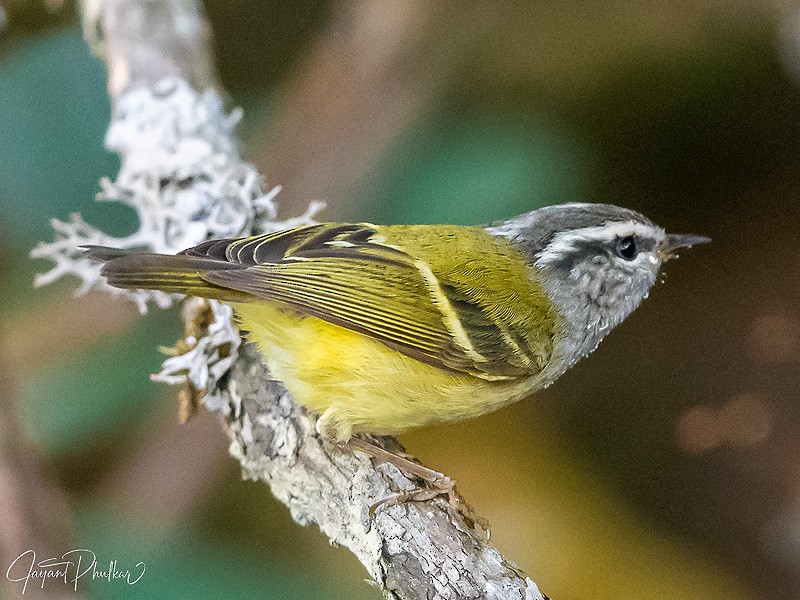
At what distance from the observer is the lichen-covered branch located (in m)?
0.79

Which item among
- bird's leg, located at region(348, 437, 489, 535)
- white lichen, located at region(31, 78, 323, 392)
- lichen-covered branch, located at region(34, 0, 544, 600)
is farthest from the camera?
white lichen, located at region(31, 78, 323, 392)

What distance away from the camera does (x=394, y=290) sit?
898 mm

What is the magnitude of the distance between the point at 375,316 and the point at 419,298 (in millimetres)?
66

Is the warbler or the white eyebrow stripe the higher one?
the white eyebrow stripe

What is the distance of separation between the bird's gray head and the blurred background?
14cm

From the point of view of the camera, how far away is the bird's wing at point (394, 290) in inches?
33.0

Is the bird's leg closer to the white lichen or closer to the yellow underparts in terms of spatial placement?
the yellow underparts

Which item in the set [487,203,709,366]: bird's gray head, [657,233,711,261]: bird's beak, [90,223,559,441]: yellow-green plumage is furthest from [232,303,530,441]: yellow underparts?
[657,233,711,261]: bird's beak

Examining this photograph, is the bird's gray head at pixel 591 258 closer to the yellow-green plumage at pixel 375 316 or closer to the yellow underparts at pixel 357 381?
the yellow-green plumage at pixel 375 316

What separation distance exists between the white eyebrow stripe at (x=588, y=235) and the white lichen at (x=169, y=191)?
35 centimetres

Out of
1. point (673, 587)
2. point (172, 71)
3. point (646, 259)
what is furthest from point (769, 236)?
point (172, 71)
